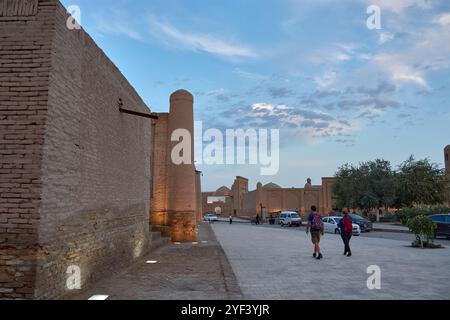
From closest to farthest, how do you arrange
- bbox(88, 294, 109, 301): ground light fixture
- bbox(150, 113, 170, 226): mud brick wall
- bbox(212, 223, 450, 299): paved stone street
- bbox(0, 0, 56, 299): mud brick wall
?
bbox(0, 0, 56, 299): mud brick wall < bbox(88, 294, 109, 301): ground light fixture < bbox(212, 223, 450, 299): paved stone street < bbox(150, 113, 170, 226): mud brick wall

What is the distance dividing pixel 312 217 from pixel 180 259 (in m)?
4.33

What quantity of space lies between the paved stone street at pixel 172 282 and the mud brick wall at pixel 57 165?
0.50 m

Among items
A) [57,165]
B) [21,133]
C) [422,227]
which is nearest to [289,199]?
[422,227]

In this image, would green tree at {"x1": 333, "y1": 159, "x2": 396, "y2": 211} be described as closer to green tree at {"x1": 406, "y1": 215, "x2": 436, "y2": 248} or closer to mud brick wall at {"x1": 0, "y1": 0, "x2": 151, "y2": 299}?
green tree at {"x1": 406, "y1": 215, "x2": 436, "y2": 248}

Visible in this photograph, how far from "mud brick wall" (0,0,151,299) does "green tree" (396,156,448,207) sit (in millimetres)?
36408

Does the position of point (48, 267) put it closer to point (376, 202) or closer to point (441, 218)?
point (441, 218)

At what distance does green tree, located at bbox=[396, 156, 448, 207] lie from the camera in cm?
3916

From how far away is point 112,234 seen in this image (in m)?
8.98

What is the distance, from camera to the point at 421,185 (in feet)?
129

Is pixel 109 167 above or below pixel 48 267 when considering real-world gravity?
above

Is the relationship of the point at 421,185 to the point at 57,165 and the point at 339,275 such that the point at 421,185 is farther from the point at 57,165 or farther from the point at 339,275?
the point at 57,165

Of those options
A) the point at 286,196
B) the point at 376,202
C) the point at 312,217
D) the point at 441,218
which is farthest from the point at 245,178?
the point at 312,217

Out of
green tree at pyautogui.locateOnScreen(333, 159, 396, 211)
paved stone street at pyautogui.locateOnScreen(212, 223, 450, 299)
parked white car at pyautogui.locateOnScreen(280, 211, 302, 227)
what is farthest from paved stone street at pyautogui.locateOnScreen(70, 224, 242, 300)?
green tree at pyautogui.locateOnScreen(333, 159, 396, 211)

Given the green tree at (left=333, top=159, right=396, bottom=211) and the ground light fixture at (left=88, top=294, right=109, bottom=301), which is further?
the green tree at (left=333, top=159, right=396, bottom=211)
